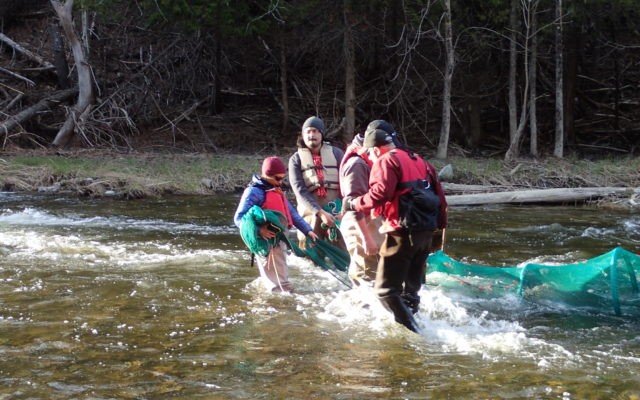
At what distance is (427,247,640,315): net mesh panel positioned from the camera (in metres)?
7.04

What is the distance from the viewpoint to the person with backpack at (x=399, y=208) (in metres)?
6.09

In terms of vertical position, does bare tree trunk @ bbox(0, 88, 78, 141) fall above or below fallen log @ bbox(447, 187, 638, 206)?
above

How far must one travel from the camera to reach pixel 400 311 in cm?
643

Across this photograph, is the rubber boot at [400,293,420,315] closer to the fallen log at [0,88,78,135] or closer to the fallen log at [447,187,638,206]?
the fallen log at [447,187,638,206]

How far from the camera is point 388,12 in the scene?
2186cm

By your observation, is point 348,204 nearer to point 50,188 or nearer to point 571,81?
point 50,188

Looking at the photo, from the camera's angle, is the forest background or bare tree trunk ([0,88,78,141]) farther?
bare tree trunk ([0,88,78,141])

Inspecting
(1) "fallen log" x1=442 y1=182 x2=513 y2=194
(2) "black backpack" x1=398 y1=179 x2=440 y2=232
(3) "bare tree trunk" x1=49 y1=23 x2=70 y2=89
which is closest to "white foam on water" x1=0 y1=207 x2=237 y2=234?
(1) "fallen log" x1=442 y1=182 x2=513 y2=194

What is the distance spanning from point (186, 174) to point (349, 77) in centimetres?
605

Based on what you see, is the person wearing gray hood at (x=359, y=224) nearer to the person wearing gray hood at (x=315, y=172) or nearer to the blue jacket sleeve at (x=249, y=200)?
the person wearing gray hood at (x=315, y=172)

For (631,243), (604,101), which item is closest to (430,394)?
(631,243)

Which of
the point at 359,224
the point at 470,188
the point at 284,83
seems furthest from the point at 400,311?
the point at 284,83

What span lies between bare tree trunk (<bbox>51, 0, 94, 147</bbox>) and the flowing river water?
11880 millimetres

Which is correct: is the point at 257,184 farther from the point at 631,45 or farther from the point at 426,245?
the point at 631,45
